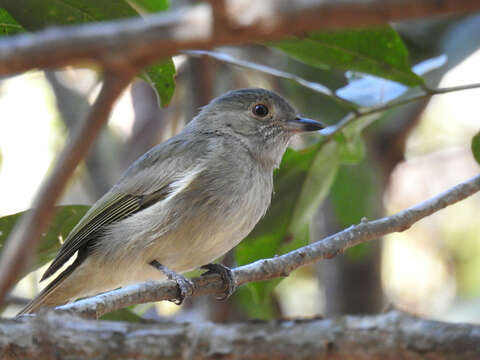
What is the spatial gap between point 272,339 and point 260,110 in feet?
10.5

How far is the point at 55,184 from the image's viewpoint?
1.23 metres

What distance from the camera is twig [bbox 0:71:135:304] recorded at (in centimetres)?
120

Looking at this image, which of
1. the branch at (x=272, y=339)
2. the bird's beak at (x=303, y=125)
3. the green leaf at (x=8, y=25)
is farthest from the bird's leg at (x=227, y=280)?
the green leaf at (x=8, y=25)

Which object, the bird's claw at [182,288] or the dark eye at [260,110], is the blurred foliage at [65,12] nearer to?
the bird's claw at [182,288]

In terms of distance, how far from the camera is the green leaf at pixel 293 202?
4035 millimetres

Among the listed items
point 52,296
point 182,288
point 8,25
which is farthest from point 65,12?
point 52,296

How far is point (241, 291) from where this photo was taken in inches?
197

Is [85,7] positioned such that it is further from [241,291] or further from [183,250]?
[241,291]

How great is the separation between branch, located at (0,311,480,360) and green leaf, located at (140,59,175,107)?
1.68 m

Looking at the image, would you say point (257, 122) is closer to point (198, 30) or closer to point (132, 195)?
point (132, 195)

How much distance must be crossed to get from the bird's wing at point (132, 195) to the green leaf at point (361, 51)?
99 cm

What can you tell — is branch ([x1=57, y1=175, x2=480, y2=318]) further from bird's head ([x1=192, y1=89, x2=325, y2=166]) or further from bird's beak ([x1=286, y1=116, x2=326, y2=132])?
bird's beak ([x1=286, y1=116, x2=326, y2=132])

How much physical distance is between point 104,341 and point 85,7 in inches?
75.7

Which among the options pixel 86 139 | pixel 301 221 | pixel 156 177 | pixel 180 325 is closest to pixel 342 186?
pixel 301 221
